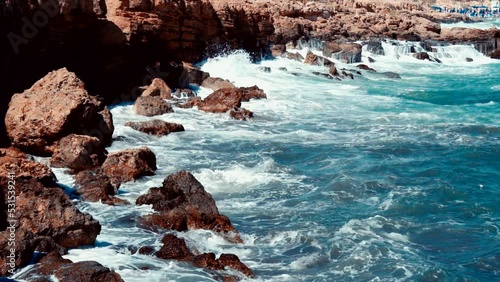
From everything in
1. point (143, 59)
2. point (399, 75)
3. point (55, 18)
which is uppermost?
point (55, 18)

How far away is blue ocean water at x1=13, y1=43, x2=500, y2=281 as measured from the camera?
9.70 metres

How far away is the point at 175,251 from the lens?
9.31 meters

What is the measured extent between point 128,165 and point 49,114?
231 centimetres

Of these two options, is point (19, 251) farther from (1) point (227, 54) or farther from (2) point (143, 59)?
(1) point (227, 54)

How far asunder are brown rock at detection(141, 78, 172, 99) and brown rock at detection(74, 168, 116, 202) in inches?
369

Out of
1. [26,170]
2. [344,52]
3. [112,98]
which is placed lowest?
[344,52]

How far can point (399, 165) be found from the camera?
50.9 ft

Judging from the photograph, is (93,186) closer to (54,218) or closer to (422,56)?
(54,218)

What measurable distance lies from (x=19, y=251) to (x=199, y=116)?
509 inches

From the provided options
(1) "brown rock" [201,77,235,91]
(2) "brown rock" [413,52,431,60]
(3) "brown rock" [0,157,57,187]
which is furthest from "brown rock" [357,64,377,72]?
(3) "brown rock" [0,157,57,187]

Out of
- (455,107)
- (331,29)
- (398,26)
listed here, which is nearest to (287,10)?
(331,29)

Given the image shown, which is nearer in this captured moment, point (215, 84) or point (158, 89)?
point (158, 89)

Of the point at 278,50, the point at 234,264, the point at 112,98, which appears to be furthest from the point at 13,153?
the point at 278,50

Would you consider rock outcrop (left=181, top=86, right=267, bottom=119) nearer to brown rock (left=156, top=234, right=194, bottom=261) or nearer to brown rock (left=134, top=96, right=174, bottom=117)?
brown rock (left=134, top=96, right=174, bottom=117)
